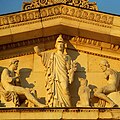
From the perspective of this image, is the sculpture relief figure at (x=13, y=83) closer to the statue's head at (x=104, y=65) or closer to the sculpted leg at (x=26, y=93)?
the sculpted leg at (x=26, y=93)

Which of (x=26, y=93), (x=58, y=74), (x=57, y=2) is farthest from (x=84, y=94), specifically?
(x=57, y=2)

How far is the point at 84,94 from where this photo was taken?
14266 mm

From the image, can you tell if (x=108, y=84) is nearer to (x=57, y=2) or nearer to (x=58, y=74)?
(x=58, y=74)

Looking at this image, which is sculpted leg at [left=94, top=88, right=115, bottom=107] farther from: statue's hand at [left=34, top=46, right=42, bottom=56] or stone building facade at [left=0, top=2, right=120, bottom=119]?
statue's hand at [left=34, top=46, right=42, bottom=56]

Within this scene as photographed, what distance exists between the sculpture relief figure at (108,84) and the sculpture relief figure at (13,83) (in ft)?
4.47

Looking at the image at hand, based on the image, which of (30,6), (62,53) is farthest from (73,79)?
(30,6)

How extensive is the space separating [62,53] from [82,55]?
22.4 inches

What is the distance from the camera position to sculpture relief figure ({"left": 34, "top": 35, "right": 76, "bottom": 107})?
1402cm

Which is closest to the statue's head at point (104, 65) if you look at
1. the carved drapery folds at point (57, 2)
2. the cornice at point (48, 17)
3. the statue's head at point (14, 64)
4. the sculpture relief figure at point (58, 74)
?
the sculpture relief figure at point (58, 74)

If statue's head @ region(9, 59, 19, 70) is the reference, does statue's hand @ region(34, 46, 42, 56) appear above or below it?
above

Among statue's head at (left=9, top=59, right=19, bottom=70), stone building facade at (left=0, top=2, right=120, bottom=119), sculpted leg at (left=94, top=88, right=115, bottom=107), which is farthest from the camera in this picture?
stone building facade at (left=0, top=2, right=120, bottom=119)

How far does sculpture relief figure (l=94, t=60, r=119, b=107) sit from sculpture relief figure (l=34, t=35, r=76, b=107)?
679 mm

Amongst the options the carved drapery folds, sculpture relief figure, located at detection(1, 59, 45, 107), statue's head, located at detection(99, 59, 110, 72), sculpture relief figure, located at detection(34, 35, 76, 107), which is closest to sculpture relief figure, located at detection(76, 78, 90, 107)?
sculpture relief figure, located at detection(34, 35, 76, 107)

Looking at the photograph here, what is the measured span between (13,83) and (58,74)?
3.40 ft
